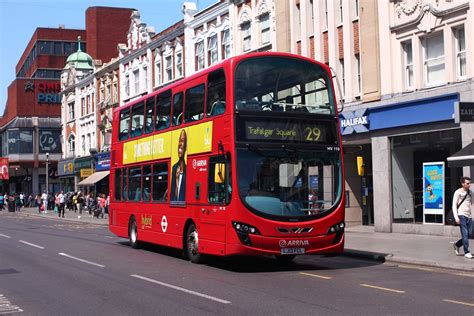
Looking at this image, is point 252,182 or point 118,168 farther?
point 118,168

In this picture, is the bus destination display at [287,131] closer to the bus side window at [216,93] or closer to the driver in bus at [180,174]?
the bus side window at [216,93]

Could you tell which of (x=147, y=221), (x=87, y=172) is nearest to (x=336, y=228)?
(x=147, y=221)

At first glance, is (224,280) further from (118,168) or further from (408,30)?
(408,30)

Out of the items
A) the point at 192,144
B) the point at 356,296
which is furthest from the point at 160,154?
the point at 356,296

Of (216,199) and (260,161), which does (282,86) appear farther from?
(216,199)

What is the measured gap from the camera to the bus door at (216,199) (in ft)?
44.1

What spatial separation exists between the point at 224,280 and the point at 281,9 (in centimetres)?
1964

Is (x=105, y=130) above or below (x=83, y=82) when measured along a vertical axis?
below

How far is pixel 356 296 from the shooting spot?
10.3 meters

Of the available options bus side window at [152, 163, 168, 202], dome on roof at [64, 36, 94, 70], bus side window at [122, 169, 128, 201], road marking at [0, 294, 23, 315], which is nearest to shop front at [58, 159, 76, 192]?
dome on roof at [64, 36, 94, 70]

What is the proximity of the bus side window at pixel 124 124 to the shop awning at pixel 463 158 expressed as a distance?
987 centimetres

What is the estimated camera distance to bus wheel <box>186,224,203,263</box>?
597 inches

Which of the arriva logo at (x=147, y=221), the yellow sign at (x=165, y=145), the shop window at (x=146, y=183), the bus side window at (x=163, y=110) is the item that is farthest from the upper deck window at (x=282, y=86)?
the arriva logo at (x=147, y=221)

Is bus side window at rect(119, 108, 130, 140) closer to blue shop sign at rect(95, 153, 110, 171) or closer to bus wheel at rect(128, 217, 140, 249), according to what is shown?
bus wheel at rect(128, 217, 140, 249)
